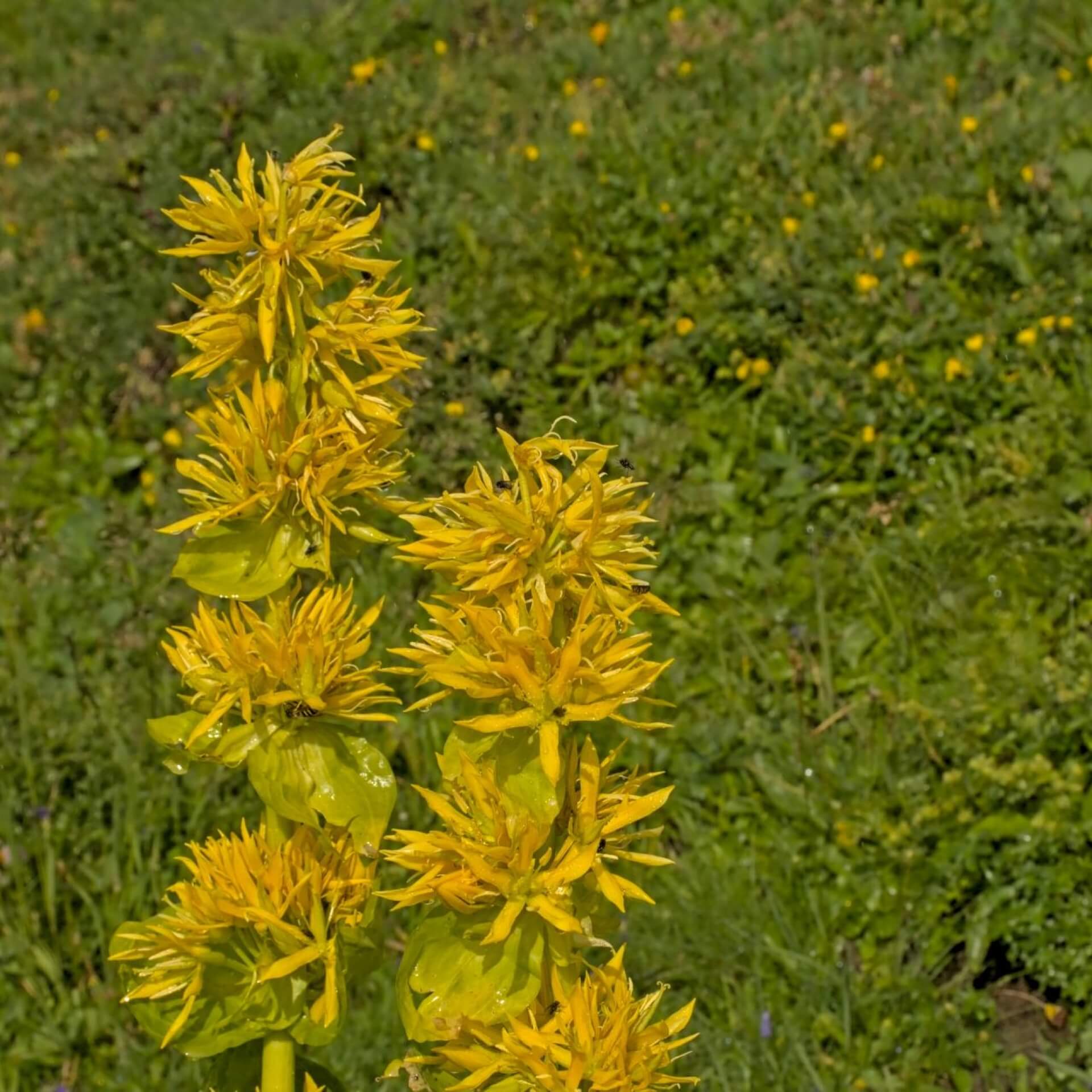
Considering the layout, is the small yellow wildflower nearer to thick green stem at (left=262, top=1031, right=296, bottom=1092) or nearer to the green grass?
the green grass

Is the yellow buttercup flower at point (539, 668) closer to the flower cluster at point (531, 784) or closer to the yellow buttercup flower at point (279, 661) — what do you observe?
the flower cluster at point (531, 784)

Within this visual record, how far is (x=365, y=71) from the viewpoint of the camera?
6.70m

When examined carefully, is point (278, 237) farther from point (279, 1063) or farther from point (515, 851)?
point (279, 1063)

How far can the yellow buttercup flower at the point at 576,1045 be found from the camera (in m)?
1.56

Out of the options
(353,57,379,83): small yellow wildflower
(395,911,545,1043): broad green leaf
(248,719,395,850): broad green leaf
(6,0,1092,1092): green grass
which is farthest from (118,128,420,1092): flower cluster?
(353,57,379,83): small yellow wildflower

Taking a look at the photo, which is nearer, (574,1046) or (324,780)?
(574,1046)

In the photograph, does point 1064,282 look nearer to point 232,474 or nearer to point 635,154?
point 635,154

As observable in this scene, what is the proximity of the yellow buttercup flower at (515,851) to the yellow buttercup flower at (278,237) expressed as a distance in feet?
1.81

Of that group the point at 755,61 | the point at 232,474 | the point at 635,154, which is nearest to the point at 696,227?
the point at 635,154

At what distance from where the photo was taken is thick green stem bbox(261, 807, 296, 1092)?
5.82 ft

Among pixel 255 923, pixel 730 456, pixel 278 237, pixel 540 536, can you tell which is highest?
pixel 278 237

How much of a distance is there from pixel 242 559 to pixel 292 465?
0.15 meters

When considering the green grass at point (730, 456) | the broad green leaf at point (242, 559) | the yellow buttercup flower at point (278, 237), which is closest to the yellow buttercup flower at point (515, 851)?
the broad green leaf at point (242, 559)

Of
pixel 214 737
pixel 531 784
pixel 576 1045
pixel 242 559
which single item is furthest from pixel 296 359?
pixel 576 1045
